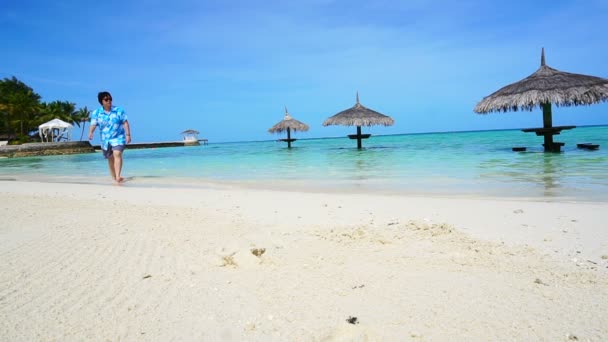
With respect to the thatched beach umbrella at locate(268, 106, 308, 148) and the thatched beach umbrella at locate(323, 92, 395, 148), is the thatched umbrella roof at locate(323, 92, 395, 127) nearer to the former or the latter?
the thatched beach umbrella at locate(323, 92, 395, 148)

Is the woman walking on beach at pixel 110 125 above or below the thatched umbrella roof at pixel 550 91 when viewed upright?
below

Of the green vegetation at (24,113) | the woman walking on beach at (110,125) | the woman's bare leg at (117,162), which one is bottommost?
the woman's bare leg at (117,162)

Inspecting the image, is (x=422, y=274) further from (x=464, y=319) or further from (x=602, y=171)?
(x=602, y=171)

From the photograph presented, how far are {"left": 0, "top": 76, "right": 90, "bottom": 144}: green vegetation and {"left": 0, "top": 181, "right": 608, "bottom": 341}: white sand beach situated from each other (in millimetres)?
42807

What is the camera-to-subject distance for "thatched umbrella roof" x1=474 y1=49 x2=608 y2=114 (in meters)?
12.8

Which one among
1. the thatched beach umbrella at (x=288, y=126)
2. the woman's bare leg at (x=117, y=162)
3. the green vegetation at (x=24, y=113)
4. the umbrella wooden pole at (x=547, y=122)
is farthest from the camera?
the green vegetation at (x=24, y=113)

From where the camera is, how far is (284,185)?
659cm

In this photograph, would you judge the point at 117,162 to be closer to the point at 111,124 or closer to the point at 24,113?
the point at 111,124

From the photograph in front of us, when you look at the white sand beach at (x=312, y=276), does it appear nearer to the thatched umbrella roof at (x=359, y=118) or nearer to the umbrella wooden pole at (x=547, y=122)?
the umbrella wooden pole at (x=547, y=122)

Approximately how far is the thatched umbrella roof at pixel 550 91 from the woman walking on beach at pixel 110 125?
12841 mm

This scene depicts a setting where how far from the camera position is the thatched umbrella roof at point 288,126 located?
89.2ft

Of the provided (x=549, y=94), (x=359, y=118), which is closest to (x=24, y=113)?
(x=359, y=118)

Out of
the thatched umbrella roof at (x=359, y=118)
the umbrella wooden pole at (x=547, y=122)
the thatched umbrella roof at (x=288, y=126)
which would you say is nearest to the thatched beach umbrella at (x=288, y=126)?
the thatched umbrella roof at (x=288, y=126)

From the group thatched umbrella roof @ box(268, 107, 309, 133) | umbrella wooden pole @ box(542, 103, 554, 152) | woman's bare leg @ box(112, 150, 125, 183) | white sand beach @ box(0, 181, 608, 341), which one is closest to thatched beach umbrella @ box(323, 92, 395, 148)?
thatched umbrella roof @ box(268, 107, 309, 133)
